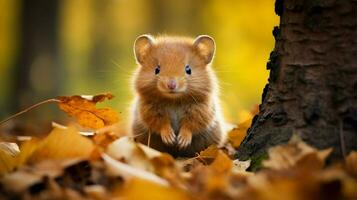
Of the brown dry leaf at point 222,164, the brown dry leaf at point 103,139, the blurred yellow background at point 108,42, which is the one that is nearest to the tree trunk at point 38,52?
the blurred yellow background at point 108,42

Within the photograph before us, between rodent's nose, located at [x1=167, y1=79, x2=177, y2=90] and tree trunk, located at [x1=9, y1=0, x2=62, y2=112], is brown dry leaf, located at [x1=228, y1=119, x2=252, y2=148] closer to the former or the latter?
rodent's nose, located at [x1=167, y1=79, x2=177, y2=90]

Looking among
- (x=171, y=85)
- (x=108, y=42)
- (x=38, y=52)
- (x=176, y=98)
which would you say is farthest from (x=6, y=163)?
(x=108, y=42)

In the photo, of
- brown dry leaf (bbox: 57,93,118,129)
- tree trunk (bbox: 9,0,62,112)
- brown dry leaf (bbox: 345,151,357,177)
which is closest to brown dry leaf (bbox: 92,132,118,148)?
brown dry leaf (bbox: 57,93,118,129)

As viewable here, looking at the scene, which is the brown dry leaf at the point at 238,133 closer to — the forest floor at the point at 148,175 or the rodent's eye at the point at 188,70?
the rodent's eye at the point at 188,70

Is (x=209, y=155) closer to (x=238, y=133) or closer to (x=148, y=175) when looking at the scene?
(x=238, y=133)

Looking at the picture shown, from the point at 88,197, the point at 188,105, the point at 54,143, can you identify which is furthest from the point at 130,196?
the point at 188,105

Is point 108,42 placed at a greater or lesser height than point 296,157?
lesser
